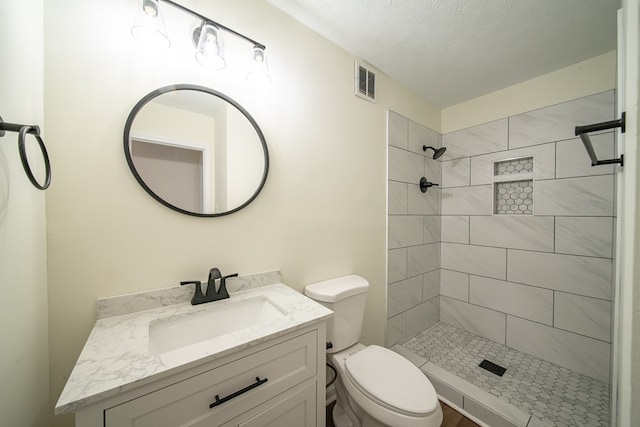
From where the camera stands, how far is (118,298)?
84 cm

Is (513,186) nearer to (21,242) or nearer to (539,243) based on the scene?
(539,243)

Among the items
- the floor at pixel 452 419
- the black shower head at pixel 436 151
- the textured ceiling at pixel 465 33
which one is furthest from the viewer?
the black shower head at pixel 436 151

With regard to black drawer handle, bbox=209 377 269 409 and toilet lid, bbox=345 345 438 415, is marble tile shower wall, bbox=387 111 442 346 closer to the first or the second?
toilet lid, bbox=345 345 438 415

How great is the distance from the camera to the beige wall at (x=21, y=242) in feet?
1.84

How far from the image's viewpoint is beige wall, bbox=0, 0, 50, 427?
1.84ft

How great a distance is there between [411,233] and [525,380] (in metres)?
1.27

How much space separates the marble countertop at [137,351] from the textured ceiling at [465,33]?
161 cm

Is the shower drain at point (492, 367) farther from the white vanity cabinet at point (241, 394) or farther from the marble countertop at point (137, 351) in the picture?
the marble countertop at point (137, 351)

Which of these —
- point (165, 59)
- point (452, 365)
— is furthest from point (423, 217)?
point (165, 59)

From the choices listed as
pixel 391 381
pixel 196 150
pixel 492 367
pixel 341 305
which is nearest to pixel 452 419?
pixel 492 367

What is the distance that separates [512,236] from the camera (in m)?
1.89

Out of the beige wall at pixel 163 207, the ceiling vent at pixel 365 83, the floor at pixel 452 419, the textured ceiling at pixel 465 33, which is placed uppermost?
the textured ceiling at pixel 465 33

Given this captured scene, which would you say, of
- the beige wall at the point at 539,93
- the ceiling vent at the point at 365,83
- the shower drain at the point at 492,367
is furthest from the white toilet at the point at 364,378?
the beige wall at the point at 539,93

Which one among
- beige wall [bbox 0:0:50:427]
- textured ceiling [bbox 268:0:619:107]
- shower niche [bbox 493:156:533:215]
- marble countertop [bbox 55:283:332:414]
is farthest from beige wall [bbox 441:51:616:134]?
beige wall [bbox 0:0:50:427]
